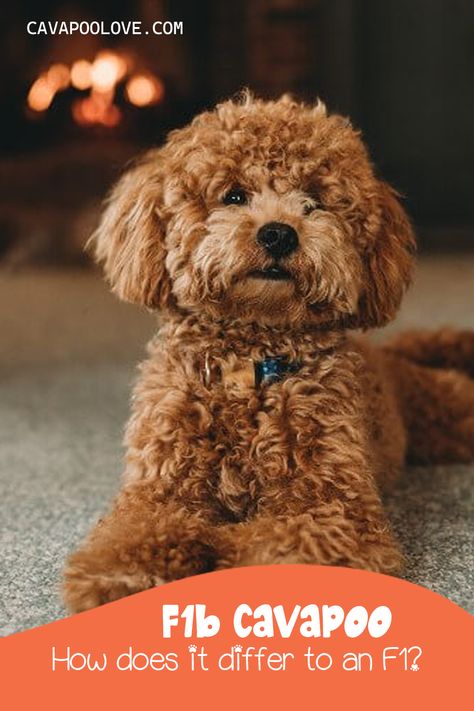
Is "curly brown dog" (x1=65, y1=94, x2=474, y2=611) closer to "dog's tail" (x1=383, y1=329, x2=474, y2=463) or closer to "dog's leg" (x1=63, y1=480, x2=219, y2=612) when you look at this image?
"dog's leg" (x1=63, y1=480, x2=219, y2=612)

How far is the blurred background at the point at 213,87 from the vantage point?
4438mm

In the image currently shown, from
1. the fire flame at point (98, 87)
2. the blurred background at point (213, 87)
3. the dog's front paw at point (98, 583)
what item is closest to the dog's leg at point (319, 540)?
the dog's front paw at point (98, 583)

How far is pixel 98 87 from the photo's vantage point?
455 cm

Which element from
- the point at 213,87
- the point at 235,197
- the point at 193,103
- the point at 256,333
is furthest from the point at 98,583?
the point at 213,87

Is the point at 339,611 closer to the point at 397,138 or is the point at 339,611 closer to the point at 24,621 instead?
the point at 24,621

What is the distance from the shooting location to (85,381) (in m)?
2.60

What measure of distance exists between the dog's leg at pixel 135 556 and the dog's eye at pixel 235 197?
1.40 ft

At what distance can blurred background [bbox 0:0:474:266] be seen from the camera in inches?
175

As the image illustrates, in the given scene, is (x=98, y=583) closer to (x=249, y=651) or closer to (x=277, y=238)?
(x=249, y=651)

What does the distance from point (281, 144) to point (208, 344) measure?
0.96 feet

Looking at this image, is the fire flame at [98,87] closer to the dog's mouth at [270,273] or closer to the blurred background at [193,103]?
the blurred background at [193,103]

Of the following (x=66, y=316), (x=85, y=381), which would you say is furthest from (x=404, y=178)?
(x=85, y=381)

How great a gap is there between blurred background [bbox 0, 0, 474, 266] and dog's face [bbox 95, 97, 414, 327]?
293 centimetres

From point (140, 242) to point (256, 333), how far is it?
21 centimetres
